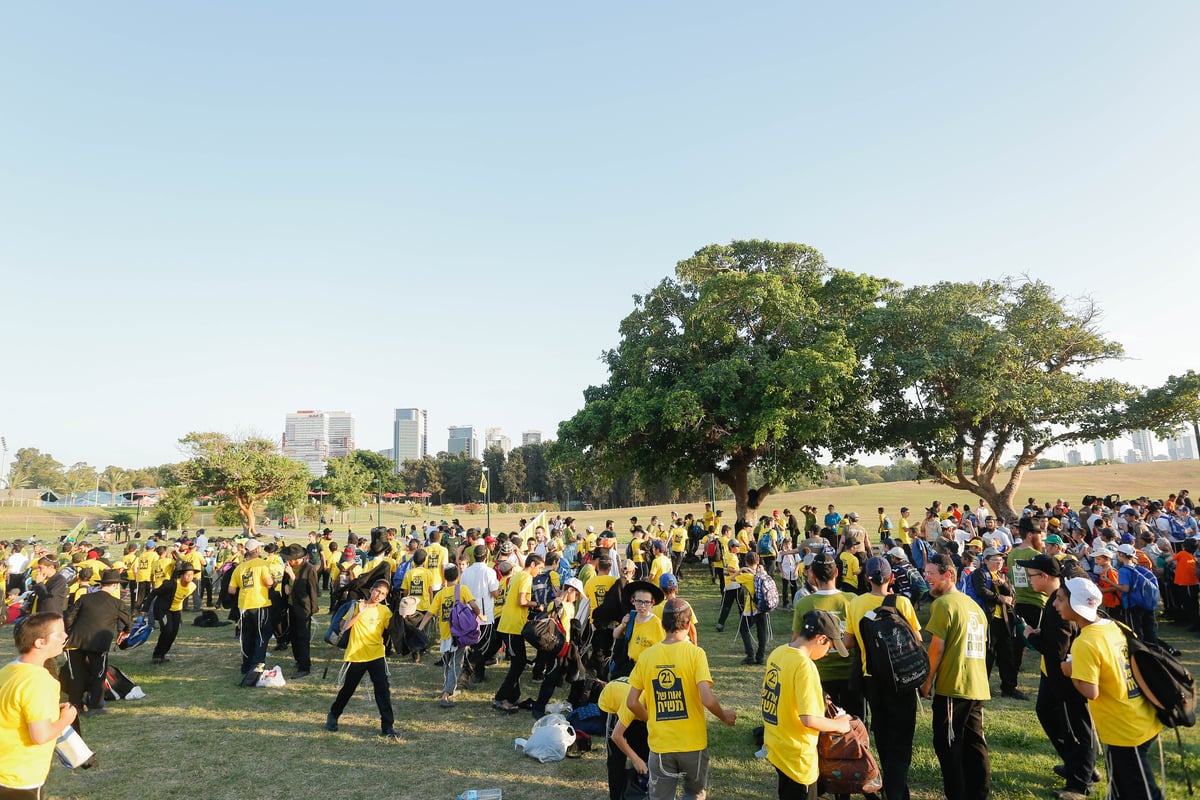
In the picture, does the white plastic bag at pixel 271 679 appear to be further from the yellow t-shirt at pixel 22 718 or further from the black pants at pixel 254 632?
the yellow t-shirt at pixel 22 718

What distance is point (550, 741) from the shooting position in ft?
23.4

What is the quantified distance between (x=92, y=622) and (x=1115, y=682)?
11114 mm

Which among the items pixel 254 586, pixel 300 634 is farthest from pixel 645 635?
pixel 254 586

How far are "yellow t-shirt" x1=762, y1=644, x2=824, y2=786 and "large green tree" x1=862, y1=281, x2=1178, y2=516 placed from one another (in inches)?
882

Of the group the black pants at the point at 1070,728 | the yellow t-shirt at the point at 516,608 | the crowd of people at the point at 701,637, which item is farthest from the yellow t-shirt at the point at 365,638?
the black pants at the point at 1070,728

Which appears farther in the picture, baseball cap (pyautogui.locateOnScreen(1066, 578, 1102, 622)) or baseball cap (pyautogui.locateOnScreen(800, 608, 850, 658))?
baseball cap (pyautogui.locateOnScreen(1066, 578, 1102, 622))

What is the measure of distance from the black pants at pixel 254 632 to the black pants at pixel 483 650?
3.38m

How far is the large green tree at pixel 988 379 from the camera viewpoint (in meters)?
24.0

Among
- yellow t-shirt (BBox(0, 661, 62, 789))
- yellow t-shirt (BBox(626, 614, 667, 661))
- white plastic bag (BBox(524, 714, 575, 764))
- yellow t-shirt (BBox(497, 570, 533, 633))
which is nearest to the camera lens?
yellow t-shirt (BBox(0, 661, 62, 789))

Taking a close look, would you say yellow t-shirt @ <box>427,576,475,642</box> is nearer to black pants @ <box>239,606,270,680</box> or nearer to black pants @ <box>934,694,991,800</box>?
black pants @ <box>239,606,270,680</box>

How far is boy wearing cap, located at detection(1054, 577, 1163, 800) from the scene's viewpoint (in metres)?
4.42

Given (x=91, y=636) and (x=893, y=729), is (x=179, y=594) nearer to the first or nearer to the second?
(x=91, y=636)

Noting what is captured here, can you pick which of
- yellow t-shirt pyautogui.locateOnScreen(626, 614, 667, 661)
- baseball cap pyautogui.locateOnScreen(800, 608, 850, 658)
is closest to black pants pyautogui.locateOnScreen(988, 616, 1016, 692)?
yellow t-shirt pyautogui.locateOnScreen(626, 614, 667, 661)

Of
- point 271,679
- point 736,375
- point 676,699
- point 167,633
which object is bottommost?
point 271,679
